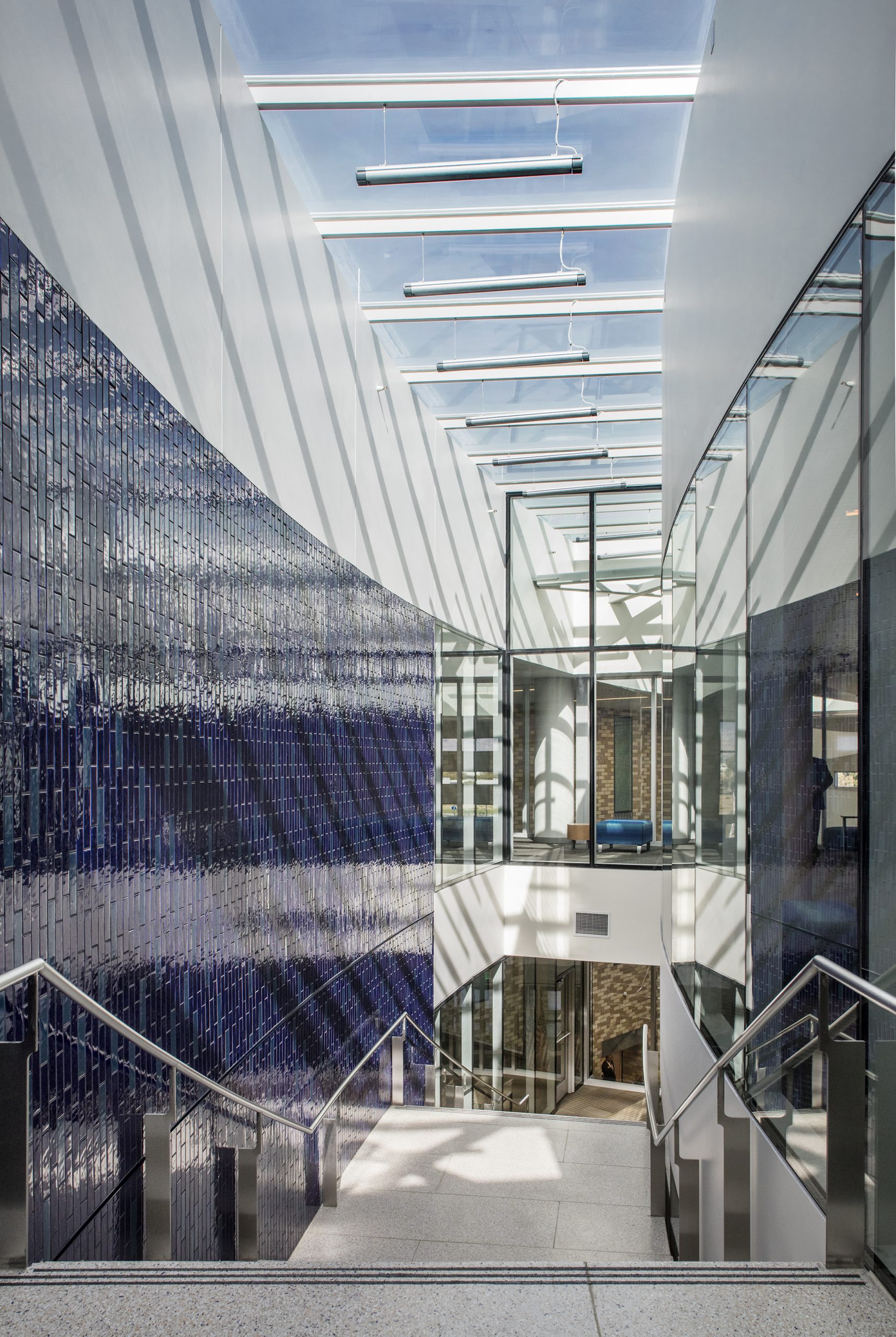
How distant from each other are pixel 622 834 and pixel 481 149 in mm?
10581

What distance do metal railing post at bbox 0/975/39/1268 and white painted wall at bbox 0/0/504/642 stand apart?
104 inches

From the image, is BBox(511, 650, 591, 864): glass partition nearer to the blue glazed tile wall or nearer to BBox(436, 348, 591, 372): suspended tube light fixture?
BBox(436, 348, 591, 372): suspended tube light fixture

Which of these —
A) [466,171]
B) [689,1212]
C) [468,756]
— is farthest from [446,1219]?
[468,756]

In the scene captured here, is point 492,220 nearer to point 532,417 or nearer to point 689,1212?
point 532,417

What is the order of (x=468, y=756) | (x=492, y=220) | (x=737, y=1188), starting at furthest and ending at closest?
(x=468, y=756) → (x=492, y=220) → (x=737, y=1188)

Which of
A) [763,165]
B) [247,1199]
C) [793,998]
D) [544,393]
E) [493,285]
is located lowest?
[247,1199]

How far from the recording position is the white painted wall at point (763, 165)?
322cm

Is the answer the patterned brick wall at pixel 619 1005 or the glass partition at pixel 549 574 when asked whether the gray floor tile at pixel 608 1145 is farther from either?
the patterned brick wall at pixel 619 1005

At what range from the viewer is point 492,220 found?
7.40 metres

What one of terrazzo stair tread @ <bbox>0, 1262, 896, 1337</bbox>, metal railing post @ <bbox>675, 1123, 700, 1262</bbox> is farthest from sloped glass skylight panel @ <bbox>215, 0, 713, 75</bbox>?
metal railing post @ <bbox>675, 1123, 700, 1262</bbox>

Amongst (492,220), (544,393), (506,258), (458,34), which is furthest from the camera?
(544,393)

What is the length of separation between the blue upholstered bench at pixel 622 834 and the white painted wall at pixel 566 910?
528 mm

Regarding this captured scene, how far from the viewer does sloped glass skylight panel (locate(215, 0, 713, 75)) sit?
534 centimetres

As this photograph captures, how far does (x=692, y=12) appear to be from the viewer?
5.53 meters
